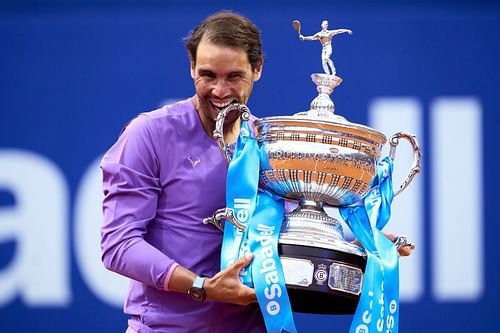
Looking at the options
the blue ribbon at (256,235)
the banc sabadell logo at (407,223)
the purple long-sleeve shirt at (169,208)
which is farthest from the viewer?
the banc sabadell logo at (407,223)

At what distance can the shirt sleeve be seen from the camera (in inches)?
94.3

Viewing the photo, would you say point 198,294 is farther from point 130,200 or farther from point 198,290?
point 130,200

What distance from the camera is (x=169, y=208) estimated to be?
2492mm

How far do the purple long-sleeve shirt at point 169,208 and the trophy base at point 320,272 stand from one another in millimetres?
207

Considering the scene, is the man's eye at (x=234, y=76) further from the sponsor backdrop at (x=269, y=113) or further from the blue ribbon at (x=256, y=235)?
the sponsor backdrop at (x=269, y=113)

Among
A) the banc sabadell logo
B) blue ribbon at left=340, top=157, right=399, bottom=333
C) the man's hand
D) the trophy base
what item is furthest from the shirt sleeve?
the banc sabadell logo

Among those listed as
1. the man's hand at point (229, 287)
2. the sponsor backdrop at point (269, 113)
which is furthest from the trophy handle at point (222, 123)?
the sponsor backdrop at point (269, 113)

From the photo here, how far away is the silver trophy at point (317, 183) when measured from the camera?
2.33 m

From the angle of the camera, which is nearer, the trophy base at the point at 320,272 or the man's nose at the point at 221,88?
the trophy base at the point at 320,272

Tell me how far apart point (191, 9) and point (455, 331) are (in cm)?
146

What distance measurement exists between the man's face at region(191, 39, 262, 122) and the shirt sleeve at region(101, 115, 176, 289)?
0.48 ft

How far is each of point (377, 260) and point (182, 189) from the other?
44 centimetres

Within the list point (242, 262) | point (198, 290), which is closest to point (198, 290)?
point (198, 290)

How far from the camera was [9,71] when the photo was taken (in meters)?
4.11
